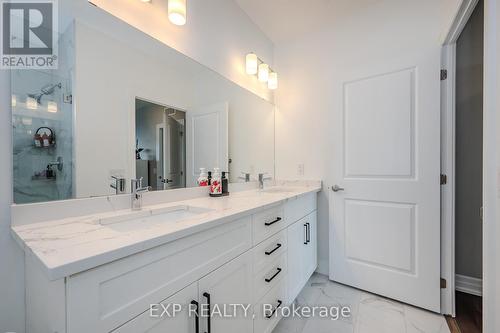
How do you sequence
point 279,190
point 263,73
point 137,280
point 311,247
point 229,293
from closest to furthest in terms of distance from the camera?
point 137,280 < point 229,293 < point 311,247 < point 279,190 < point 263,73

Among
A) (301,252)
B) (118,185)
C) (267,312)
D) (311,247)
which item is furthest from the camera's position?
(311,247)

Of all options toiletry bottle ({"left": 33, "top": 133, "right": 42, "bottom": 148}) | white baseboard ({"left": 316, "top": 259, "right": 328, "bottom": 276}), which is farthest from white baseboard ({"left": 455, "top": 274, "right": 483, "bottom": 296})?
toiletry bottle ({"left": 33, "top": 133, "right": 42, "bottom": 148})

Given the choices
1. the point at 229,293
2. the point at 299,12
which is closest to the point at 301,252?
the point at 229,293

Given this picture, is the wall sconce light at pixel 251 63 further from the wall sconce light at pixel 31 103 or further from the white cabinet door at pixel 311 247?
A: the wall sconce light at pixel 31 103

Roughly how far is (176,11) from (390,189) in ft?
6.41

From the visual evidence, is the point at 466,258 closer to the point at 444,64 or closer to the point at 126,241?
the point at 444,64

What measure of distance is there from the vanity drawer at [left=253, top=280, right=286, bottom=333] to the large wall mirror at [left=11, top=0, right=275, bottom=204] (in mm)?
843

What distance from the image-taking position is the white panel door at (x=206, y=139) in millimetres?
1552

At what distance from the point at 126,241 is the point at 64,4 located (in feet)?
3.43

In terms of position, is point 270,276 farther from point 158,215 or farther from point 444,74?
point 444,74

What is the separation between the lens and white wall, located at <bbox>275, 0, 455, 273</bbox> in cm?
176

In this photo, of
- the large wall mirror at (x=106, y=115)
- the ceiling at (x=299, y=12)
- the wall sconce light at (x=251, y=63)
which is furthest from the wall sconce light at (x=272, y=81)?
the large wall mirror at (x=106, y=115)

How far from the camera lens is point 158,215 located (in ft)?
3.71
